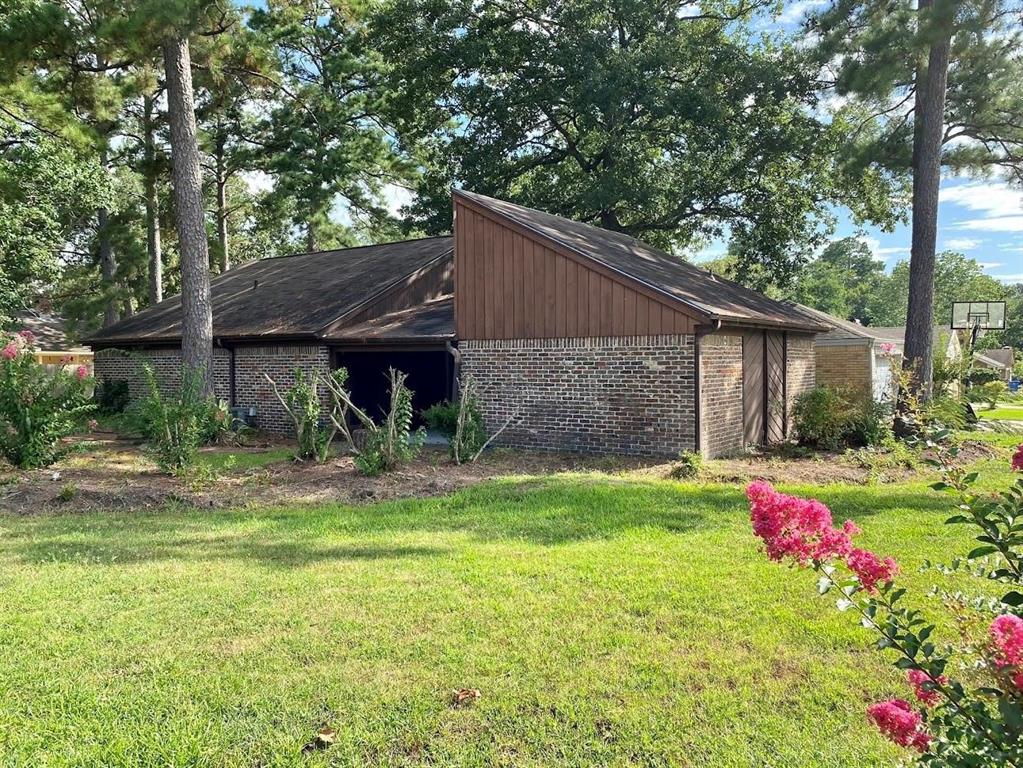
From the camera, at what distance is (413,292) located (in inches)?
695

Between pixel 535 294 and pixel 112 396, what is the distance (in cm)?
1357

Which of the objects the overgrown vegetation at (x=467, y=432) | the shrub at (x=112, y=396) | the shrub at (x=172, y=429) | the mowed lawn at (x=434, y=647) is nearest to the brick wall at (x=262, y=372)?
the shrub at (x=112, y=396)

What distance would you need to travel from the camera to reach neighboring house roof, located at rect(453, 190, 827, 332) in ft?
37.4

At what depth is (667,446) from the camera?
1113 cm

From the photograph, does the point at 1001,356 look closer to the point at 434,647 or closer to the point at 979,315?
the point at 979,315

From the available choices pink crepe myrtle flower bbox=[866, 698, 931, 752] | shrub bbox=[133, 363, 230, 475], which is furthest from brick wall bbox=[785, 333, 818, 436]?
pink crepe myrtle flower bbox=[866, 698, 931, 752]

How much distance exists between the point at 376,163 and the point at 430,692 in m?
23.7

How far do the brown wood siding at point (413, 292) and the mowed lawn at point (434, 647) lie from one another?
983 cm

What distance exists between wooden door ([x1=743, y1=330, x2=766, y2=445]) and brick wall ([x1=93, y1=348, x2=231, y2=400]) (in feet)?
38.1

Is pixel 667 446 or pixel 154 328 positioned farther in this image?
pixel 154 328

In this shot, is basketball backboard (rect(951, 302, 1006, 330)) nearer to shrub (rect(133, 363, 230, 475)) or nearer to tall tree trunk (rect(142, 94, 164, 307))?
shrub (rect(133, 363, 230, 475))

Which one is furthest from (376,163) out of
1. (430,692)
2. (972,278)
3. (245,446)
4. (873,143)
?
(972,278)

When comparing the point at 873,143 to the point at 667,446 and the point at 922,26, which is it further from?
the point at 667,446

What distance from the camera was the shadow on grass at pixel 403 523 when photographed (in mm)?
6113
